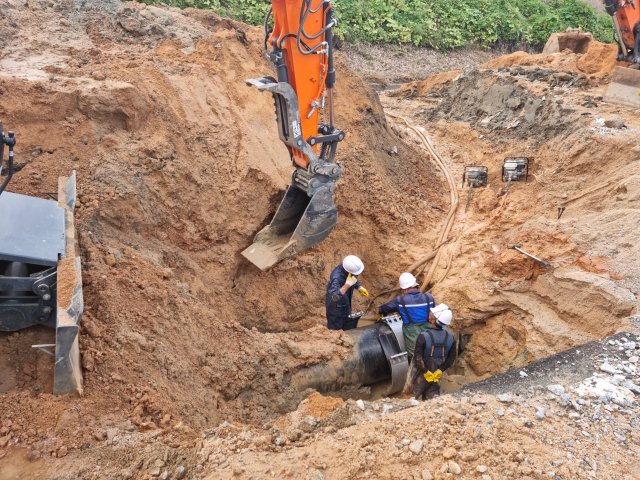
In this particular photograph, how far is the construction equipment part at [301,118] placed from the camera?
4.84 m

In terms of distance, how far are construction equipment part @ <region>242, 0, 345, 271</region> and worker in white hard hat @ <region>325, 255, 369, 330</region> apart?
0.61 m

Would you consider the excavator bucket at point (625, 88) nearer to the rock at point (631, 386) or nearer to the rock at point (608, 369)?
the rock at point (608, 369)

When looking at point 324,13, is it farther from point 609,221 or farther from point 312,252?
point 609,221

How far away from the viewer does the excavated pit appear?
3900mm

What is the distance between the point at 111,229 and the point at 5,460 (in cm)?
293

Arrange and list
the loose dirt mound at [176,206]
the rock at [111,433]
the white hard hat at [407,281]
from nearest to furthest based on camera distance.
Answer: the rock at [111,433] → the loose dirt mound at [176,206] → the white hard hat at [407,281]

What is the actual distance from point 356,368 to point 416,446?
2185 mm

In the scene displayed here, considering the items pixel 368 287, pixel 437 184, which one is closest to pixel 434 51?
pixel 437 184

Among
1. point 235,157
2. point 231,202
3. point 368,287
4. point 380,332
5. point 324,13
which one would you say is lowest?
point 368,287

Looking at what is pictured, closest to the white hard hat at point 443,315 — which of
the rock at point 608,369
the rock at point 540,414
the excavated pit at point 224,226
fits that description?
the excavated pit at point 224,226

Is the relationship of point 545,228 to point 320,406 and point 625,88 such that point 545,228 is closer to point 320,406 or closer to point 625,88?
point 320,406

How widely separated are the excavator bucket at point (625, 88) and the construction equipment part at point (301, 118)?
23.9 feet

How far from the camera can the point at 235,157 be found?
22.2ft

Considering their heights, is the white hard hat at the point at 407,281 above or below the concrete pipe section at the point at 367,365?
above
